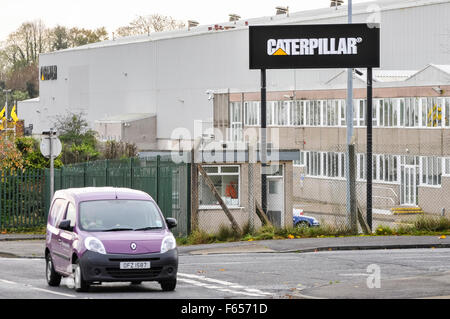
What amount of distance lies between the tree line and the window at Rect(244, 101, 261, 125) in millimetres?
43870

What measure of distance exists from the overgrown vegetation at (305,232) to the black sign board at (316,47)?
4808mm

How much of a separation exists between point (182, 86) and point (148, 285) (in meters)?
66.8

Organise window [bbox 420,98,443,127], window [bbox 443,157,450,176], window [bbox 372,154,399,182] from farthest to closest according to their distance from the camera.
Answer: window [bbox 372,154,399,182] < window [bbox 420,98,443,127] < window [bbox 443,157,450,176]

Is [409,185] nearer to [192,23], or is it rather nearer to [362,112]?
[362,112]

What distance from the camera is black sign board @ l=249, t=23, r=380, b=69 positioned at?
2666 centimetres

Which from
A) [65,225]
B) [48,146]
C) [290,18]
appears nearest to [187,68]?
[290,18]

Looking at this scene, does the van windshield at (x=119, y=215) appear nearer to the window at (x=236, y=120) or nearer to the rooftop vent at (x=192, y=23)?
the window at (x=236, y=120)

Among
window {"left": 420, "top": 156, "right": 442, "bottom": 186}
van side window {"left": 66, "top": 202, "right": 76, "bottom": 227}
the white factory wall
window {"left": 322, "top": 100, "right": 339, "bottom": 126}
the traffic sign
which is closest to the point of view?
van side window {"left": 66, "top": 202, "right": 76, "bottom": 227}

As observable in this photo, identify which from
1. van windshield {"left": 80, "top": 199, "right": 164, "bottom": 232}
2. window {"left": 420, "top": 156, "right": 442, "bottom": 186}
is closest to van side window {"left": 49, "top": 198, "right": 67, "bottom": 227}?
van windshield {"left": 80, "top": 199, "right": 164, "bottom": 232}

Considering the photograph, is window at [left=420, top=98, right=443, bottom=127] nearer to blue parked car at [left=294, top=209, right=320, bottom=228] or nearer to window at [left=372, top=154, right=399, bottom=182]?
window at [left=372, top=154, right=399, bottom=182]

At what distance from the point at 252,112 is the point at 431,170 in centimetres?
2160

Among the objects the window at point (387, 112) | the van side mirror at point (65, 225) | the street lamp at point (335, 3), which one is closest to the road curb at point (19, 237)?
the van side mirror at point (65, 225)

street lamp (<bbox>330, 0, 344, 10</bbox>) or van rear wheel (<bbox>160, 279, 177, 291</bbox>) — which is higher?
street lamp (<bbox>330, 0, 344, 10</bbox>)

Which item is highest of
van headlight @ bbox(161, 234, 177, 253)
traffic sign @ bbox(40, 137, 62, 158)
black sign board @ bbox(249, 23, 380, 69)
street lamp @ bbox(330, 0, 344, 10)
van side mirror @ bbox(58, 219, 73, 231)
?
street lamp @ bbox(330, 0, 344, 10)
